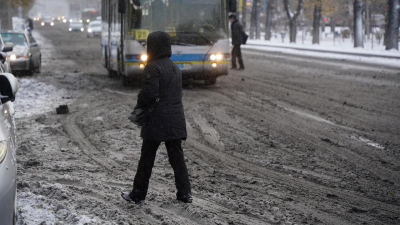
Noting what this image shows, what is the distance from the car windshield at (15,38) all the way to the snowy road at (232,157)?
5783mm

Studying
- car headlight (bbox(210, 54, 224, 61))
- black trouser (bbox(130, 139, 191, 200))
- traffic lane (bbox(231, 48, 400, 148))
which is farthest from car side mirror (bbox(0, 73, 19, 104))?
car headlight (bbox(210, 54, 224, 61))

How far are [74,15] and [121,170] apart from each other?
120 meters

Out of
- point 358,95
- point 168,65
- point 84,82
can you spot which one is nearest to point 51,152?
point 168,65

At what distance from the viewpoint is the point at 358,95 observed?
607 inches

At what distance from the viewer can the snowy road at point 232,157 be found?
20.2 ft

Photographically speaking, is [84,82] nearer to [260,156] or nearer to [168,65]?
[260,156]

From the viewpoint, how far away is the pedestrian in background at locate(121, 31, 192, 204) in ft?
20.1

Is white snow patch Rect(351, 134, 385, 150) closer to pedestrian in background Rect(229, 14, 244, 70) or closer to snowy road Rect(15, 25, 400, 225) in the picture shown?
snowy road Rect(15, 25, 400, 225)

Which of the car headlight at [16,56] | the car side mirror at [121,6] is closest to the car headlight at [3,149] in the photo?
the car side mirror at [121,6]

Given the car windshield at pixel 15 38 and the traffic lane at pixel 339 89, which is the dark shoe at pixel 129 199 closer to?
the traffic lane at pixel 339 89

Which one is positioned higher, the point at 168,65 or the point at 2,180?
the point at 168,65

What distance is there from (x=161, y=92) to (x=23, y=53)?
53.2ft

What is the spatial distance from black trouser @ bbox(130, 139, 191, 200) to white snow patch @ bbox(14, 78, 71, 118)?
22.4 ft

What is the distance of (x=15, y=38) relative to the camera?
22531mm
